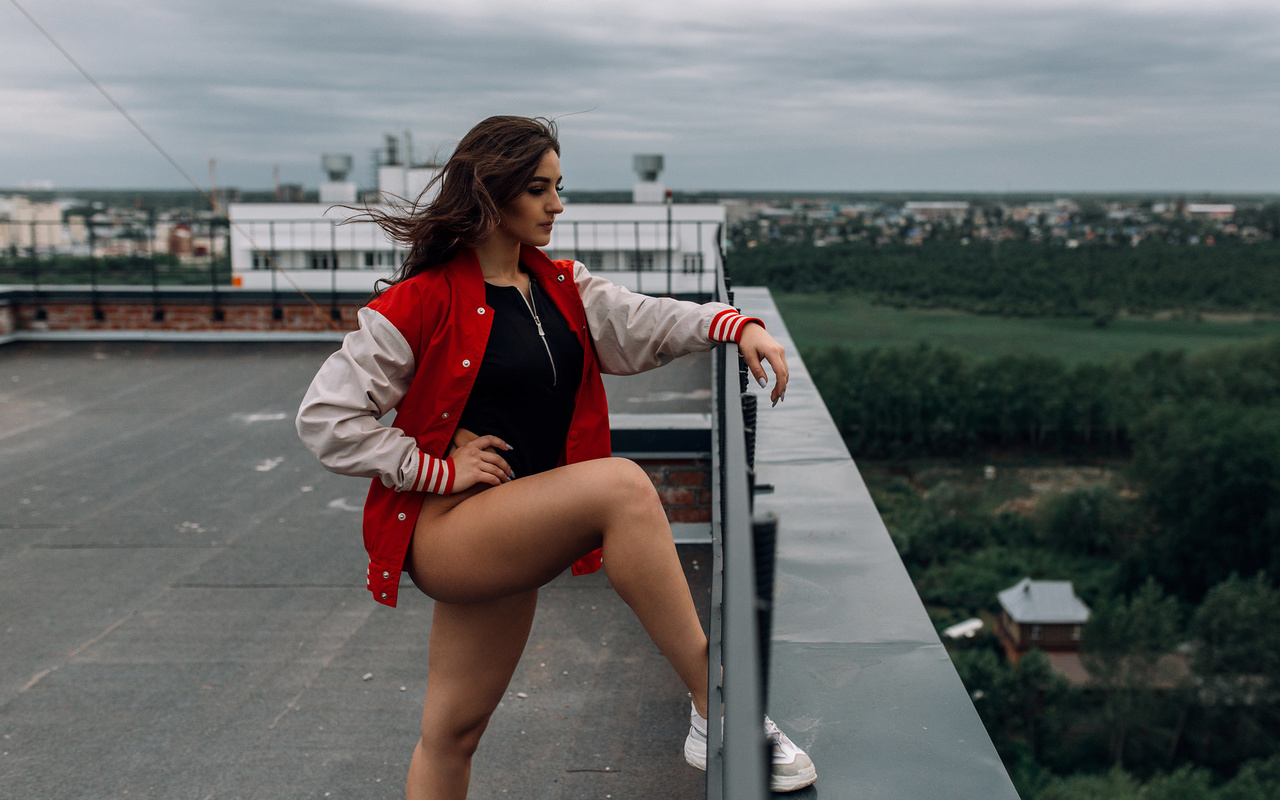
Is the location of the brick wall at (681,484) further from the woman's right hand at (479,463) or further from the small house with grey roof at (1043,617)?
the small house with grey roof at (1043,617)

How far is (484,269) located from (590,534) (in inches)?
20.0

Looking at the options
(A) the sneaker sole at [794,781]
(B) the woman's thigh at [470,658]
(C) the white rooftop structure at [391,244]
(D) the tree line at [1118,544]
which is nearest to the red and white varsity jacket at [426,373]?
(B) the woman's thigh at [470,658]

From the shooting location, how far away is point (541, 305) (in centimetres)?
183

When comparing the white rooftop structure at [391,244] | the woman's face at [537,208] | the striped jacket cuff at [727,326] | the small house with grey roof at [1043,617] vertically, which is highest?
the white rooftop structure at [391,244]

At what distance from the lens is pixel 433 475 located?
1654 millimetres

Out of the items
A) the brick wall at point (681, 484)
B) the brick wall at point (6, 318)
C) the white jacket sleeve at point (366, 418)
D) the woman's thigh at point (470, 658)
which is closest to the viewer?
the white jacket sleeve at point (366, 418)

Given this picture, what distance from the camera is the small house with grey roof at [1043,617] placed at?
6581cm

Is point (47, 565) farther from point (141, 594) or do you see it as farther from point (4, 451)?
point (4, 451)

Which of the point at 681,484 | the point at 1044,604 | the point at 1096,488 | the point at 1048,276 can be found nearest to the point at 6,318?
the point at 681,484

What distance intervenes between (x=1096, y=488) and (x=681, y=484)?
80984mm

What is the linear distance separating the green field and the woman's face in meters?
103

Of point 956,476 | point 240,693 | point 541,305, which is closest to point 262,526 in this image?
point 240,693

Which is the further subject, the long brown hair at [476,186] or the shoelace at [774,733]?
the shoelace at [774,733]

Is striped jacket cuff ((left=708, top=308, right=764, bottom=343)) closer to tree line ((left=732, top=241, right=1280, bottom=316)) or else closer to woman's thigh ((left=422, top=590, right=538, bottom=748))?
woman's thigh ((left=422, top=590, right=538, bottom=748))
